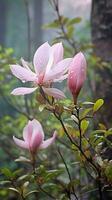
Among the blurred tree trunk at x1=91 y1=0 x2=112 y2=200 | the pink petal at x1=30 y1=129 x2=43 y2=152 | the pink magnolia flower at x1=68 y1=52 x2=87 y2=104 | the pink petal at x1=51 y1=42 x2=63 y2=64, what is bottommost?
the pink petal at x1=30 y1=129 x2=43 y2=152

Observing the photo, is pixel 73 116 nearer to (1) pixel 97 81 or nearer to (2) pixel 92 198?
(2) pixel 92 198

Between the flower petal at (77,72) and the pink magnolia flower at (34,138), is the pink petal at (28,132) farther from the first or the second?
the flower petal at (77,72)

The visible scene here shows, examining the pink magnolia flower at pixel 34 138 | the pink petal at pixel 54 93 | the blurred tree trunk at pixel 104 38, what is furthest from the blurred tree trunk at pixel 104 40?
the pink petal at pixel 54 93

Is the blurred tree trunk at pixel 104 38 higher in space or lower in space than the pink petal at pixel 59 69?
higher

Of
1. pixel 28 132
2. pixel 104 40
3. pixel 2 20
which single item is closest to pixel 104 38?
pixel 104 40

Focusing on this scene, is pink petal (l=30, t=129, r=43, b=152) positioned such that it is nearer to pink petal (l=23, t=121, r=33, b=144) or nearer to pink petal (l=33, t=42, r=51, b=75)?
pink petal (l=23, t=121, r=33, b=144)

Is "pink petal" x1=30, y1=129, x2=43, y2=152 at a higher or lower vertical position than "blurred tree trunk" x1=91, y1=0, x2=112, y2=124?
lower

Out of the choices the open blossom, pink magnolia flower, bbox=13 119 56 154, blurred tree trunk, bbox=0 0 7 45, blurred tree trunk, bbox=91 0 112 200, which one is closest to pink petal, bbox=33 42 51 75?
the open blossom

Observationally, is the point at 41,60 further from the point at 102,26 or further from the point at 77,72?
the point at 102,26
